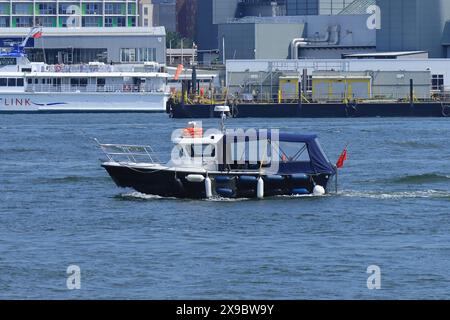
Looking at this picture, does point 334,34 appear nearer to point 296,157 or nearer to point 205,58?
point 205,58

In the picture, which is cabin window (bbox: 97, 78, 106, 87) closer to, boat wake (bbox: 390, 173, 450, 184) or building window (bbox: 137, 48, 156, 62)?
building window (bbox: 137, 48, 156, 62)

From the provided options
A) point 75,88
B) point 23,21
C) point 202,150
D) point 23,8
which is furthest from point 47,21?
point 202,150

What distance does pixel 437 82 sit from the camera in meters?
119

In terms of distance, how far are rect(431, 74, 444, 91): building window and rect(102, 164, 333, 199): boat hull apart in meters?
82.0

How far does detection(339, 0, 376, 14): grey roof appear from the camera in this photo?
154 m

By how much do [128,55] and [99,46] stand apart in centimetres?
355

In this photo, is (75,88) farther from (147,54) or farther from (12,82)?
(147,54)

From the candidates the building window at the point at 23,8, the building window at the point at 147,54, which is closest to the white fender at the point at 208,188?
the building window at the point at 147,54

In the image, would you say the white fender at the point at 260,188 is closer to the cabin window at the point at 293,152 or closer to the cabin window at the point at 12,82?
the cabin window at the point at 293,152

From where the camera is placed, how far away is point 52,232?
32.0m

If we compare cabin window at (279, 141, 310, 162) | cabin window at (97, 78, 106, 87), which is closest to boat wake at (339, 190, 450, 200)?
cabin window at (279, 141, 310, 162)

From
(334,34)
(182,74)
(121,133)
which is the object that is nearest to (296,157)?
(121,133)

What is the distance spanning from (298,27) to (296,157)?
11392 centimetres

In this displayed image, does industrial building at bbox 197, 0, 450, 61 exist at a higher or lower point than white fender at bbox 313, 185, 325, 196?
higher
